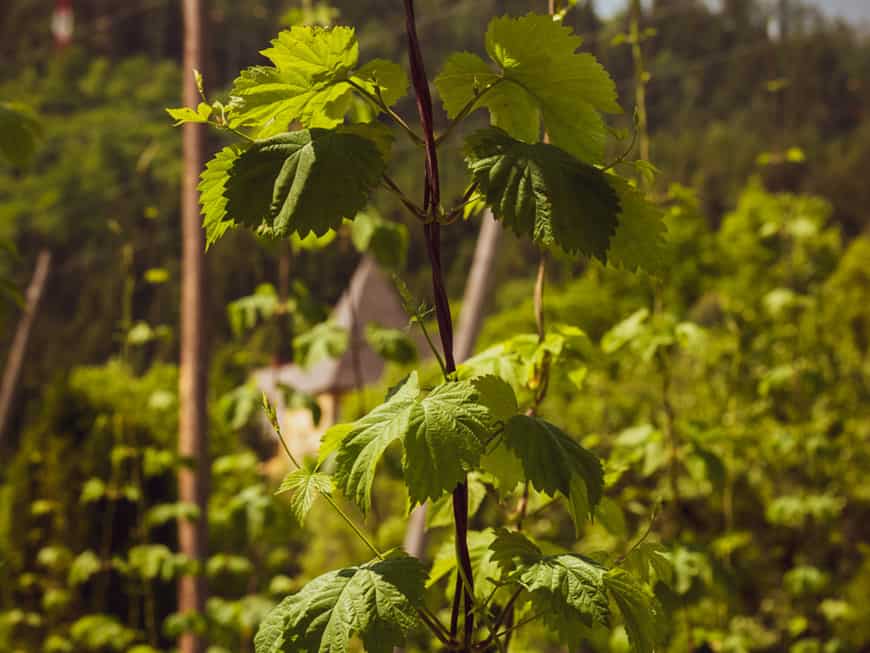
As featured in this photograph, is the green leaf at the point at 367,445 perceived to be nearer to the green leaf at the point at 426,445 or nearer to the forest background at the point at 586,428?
the green leaf at the point at 426,445

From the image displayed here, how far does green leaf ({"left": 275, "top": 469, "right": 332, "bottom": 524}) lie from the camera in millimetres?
896

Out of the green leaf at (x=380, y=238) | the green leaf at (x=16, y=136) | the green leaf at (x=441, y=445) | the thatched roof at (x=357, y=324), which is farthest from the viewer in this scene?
the thatched roof at (x=357, y=324)

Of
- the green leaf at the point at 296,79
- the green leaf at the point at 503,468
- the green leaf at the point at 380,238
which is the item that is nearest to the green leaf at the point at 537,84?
the green leaf at the point at 296,79

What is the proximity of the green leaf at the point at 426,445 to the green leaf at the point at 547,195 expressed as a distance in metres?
0.16

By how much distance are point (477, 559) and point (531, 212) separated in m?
0.54

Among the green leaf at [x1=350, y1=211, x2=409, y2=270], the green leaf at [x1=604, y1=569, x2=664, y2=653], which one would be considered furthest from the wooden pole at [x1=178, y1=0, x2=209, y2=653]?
the green leaf at [x1=604, y1=569, x2=664, y2=653]

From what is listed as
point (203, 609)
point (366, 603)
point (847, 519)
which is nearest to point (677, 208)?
point (366, 603)

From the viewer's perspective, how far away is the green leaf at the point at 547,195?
2.74 ft

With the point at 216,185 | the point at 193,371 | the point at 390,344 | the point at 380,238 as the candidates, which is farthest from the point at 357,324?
the point at 216,185

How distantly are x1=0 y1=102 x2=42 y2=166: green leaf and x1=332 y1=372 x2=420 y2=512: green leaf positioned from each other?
103 centimetres

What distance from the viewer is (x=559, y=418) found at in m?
7.91

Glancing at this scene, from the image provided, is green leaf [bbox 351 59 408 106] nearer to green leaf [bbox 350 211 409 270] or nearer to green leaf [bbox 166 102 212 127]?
green leaf [bbox 166 102 212 127]

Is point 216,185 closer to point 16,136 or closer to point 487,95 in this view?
point 487,95

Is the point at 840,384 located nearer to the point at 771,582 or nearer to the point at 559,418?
the point at 771,582
